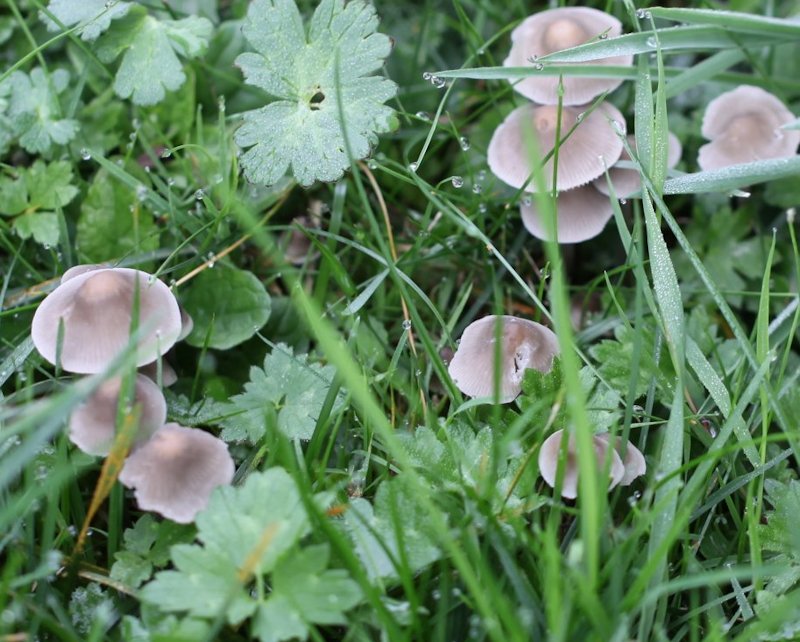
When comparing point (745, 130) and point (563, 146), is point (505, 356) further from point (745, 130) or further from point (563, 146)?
point (745, 130)

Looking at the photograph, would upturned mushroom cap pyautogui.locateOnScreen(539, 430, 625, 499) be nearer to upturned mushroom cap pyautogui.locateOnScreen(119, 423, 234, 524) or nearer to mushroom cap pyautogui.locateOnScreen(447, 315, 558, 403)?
mushroom cap pyautogui.locateOnScreen(447, 315, 558, 403)

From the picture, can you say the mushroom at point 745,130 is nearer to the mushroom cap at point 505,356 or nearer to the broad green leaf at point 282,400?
the mushroom cap at point 505,356

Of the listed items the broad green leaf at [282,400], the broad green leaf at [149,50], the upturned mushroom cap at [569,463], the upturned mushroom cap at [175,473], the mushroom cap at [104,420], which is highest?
the broad green leaf at [149,50]

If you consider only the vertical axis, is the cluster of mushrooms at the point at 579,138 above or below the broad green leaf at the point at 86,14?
below

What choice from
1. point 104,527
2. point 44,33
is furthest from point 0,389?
point 44,33

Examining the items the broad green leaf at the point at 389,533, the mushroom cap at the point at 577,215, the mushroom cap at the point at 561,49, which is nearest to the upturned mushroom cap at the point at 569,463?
the broad green leaf at the point at 389,533

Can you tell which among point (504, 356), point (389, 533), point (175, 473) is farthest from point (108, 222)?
point (389, 533)

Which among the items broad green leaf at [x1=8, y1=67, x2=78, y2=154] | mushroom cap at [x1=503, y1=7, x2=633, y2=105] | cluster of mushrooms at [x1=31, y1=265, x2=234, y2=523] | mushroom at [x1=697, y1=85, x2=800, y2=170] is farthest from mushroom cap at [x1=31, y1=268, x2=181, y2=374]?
mushroom at [x1=697, y1=85, x2=800, y2=170]
